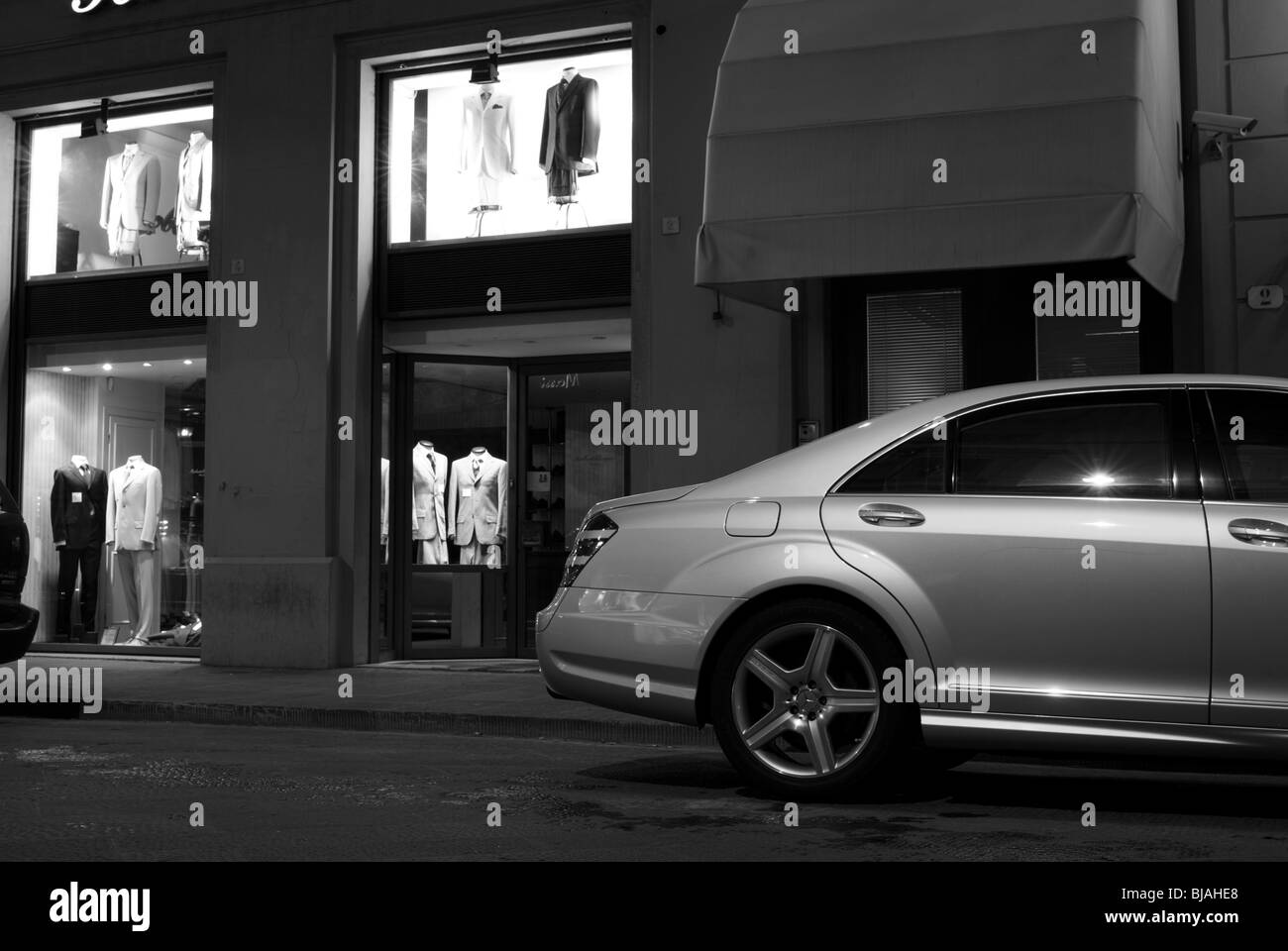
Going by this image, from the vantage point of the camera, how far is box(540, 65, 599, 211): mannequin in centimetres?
1284

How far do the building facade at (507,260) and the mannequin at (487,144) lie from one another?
0.03 meters

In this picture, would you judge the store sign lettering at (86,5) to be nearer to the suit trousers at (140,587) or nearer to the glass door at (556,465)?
the suit trousers at (140,587)

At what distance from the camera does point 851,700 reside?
569cm

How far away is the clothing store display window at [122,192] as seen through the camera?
14.1 metres

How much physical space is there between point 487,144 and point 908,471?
8.24 m

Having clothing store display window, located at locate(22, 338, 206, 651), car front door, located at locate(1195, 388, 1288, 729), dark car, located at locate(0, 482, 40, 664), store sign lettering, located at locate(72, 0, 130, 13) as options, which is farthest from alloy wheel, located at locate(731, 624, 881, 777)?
store sign lettering, located at locate(72, 0, 130, 13)

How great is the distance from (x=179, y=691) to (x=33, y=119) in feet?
23.0

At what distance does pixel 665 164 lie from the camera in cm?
1190

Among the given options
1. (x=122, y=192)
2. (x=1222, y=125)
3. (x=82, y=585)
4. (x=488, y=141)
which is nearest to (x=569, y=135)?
(x=488, y=141)

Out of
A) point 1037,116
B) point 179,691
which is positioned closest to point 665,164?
point 1037,116

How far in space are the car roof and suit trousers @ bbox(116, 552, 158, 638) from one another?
950 centimetres

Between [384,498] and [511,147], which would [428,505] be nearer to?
[384,498]
